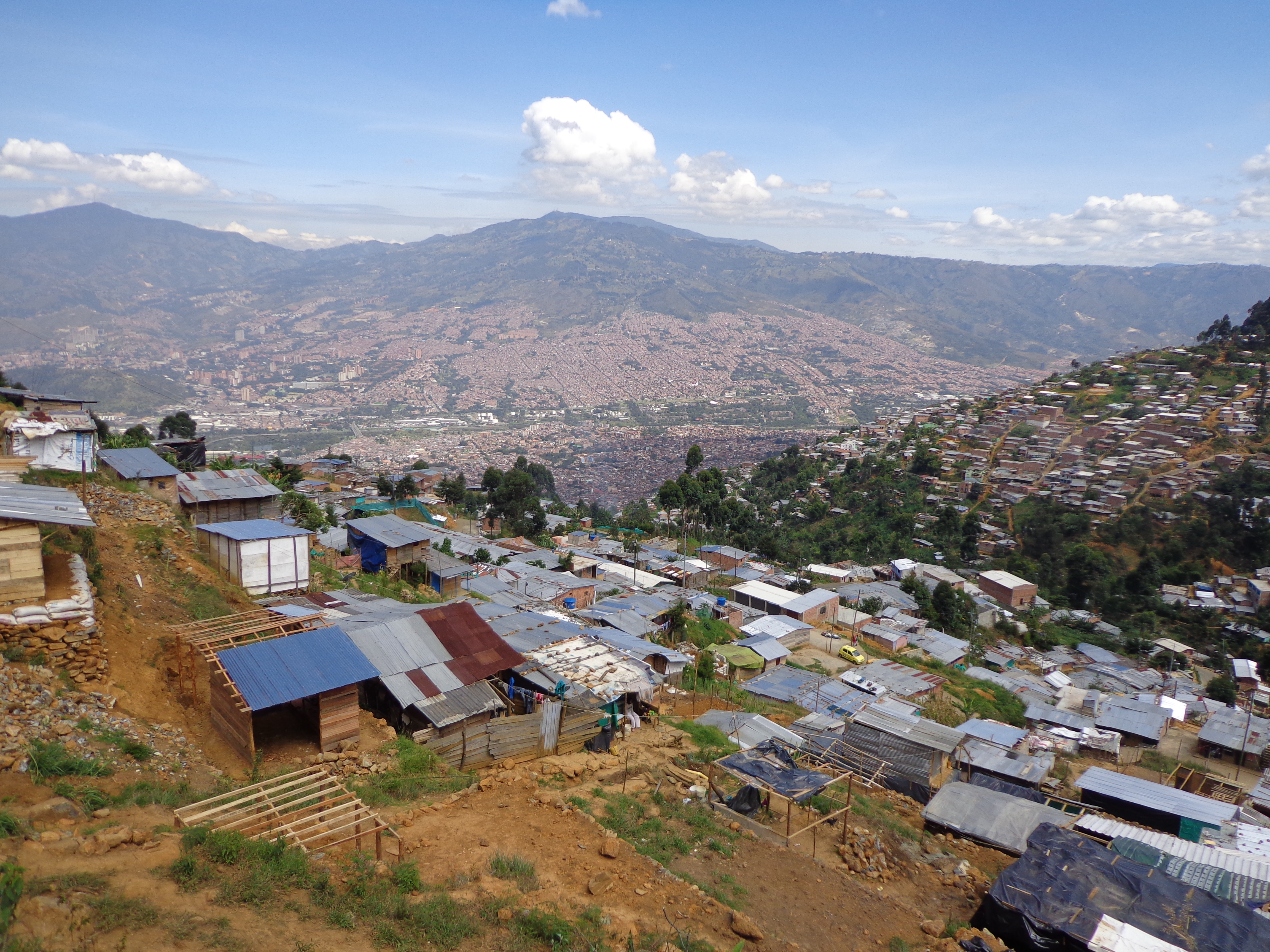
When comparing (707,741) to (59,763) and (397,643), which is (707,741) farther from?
(59,763)

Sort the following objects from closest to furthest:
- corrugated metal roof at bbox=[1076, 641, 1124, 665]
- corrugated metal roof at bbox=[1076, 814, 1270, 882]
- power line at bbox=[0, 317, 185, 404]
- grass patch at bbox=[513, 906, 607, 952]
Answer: grass patch at bbox=[513, 906, 607, 952] → corrugated metal roof at bbox=[1076, 814, 1270, 882] → corrugated metal roof at bbox=[1076, 641, 1124, 665] → power line at bbox=[0, 317, 185, 404]

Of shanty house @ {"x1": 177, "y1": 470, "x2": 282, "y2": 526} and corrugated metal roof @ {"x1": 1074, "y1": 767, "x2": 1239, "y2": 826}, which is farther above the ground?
shanty house @ {"x1": 177, "y1": 470, "x2": 282, "y2": 526}

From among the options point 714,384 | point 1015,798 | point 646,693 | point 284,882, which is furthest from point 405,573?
point 714,384

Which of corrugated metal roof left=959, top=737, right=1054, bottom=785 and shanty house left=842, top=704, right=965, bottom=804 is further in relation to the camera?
corrugated metal roof left=959, top=737, right=1054, bottom=785

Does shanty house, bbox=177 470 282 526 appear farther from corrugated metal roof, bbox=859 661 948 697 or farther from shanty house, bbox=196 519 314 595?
corrugated metal roof, bbox=859 661 948 697

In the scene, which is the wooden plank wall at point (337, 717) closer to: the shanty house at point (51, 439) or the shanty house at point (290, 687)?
the shanty house at point (290, 687)

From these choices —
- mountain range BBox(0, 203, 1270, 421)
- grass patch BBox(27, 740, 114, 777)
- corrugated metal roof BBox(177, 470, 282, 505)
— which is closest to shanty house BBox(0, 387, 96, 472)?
corrugated metal roof BBox(177, 470, 282, 505)
